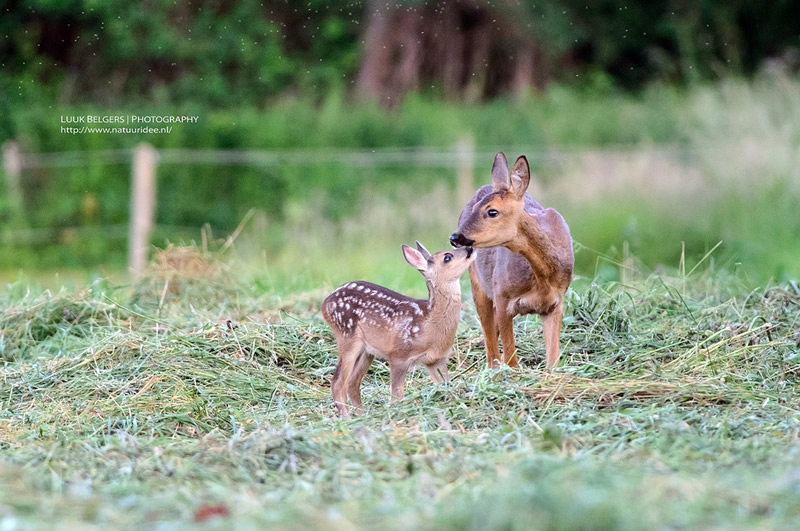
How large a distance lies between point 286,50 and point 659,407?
17.5 meters

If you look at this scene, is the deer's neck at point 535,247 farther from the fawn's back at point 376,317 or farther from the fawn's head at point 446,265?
the fawn's back at point 376,317

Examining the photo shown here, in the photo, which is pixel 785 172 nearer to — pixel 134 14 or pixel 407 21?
pixel 407 21

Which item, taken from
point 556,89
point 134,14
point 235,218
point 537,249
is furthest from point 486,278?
point 134,14

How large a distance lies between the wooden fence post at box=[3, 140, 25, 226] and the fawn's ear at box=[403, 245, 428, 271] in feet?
36.9

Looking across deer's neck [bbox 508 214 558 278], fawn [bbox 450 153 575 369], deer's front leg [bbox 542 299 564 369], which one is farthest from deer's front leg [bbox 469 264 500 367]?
deer's neck [bbox 508 214 558 278]

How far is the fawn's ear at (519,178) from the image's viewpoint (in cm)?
607

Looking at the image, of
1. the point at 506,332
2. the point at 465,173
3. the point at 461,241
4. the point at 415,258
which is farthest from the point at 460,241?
the point at 465,173

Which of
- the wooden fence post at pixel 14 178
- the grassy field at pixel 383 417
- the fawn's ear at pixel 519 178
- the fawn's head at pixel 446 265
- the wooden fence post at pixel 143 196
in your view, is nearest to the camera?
the grassy field at pixel 383 417

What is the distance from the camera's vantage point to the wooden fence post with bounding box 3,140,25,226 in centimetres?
1581

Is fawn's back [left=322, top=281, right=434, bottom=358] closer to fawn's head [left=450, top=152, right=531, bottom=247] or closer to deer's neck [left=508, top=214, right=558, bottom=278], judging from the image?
fawn's head [left=450, top=152, right=531, bottom=247]

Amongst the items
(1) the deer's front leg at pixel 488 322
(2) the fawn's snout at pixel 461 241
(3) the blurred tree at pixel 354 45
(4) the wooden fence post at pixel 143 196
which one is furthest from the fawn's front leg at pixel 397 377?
(3) the blurred tree at pixel 354 45

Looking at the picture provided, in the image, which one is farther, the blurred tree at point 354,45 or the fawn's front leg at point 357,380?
the blurred tree at point 354,45

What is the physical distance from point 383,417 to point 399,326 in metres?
0.53

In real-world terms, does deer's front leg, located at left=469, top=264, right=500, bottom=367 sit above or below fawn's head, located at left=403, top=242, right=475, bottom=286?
below
